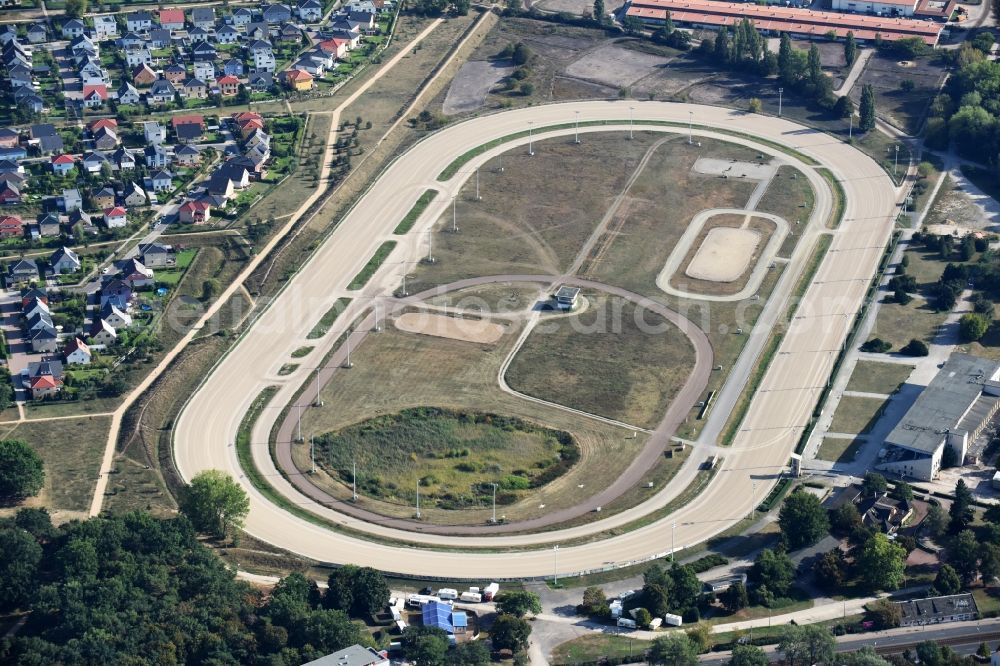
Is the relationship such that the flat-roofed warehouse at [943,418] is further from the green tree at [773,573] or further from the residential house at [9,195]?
the residential house at [9,195]

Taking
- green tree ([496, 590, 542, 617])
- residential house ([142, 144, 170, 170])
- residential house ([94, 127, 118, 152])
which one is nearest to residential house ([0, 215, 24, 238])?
residential house ([142, 144, 170, 170])

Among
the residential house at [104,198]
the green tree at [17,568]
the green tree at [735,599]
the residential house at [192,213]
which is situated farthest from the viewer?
the residential house at [104,198]

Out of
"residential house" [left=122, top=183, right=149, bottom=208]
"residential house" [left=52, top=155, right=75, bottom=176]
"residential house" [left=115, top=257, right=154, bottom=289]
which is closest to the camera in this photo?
"residential house" [left=115, top=257, right=154, bottom=289]

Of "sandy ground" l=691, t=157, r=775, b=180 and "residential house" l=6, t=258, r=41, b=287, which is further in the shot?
"sandy ground" l=691, t=157, r=775, b=180

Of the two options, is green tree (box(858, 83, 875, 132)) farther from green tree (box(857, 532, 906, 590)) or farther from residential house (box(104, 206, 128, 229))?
residential house (box(104, 206, 128, 229))

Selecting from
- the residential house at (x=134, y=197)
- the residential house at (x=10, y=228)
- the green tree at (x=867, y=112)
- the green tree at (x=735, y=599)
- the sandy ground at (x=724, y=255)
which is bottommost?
the residential house at (x=10, y=228)

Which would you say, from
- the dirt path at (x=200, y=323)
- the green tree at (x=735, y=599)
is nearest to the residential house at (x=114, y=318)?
the dirt path at (x=200, y=323)
